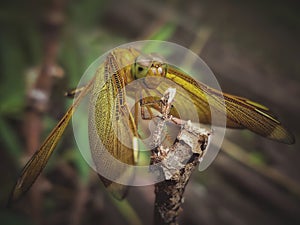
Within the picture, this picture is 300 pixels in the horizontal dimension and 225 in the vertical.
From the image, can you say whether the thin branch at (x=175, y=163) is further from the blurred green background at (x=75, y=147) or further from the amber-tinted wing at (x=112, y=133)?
the blurred green background at (x=75, y=147)

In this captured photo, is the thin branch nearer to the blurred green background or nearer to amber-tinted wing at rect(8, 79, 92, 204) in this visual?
amber-tinted wing at rect(8, 79, 92, 204)

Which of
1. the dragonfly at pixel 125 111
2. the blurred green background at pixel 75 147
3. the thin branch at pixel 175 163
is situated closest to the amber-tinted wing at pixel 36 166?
the dragonfly at pixel 125 111

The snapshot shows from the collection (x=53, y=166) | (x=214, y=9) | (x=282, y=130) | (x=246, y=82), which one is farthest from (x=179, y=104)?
(x=214, y=9)

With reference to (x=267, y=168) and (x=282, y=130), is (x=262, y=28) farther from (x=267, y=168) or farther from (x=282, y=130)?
(x=282, y=130)

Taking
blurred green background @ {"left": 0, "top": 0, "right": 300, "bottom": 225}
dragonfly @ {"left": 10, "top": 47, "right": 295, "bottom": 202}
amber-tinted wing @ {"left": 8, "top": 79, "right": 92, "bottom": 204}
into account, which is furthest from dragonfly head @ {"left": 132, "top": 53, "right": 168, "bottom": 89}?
blurred green background @ {"left": 0, "top": 0, "right": 300, "bottom": 225}

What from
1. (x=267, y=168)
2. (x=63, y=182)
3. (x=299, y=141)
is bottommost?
(x=63, y=182)

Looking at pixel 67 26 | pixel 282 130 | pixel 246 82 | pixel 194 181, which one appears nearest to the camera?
pixel 282 130
